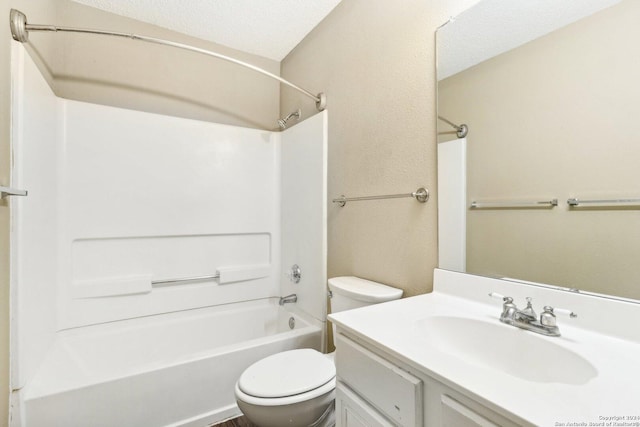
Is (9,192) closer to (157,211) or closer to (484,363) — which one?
(157,211)

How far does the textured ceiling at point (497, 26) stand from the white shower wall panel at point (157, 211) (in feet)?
5.13

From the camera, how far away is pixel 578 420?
0.46m

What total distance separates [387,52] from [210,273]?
6.17 ft

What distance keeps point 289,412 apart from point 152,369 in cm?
71

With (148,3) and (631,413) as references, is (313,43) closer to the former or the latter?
(148,3)

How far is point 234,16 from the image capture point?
6.40ft

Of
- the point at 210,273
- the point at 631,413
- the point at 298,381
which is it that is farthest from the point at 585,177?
the point at 210,273

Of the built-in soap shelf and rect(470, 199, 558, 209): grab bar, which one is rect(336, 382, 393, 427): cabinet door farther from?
the built-in soap shelf

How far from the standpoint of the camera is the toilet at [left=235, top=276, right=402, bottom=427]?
44.9 inches

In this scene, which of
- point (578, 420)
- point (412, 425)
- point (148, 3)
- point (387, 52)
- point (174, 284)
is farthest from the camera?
point (174, 284)

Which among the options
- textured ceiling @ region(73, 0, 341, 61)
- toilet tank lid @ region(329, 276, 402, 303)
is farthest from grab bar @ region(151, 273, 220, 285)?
textured ceiling @ region(73, 0, 341, 61)

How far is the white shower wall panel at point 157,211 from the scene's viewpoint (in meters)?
1.78

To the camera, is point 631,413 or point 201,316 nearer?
point 631,413

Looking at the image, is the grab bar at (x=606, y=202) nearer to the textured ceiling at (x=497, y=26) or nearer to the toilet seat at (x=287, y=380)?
the textured ceiling at (x=497, y=26)
